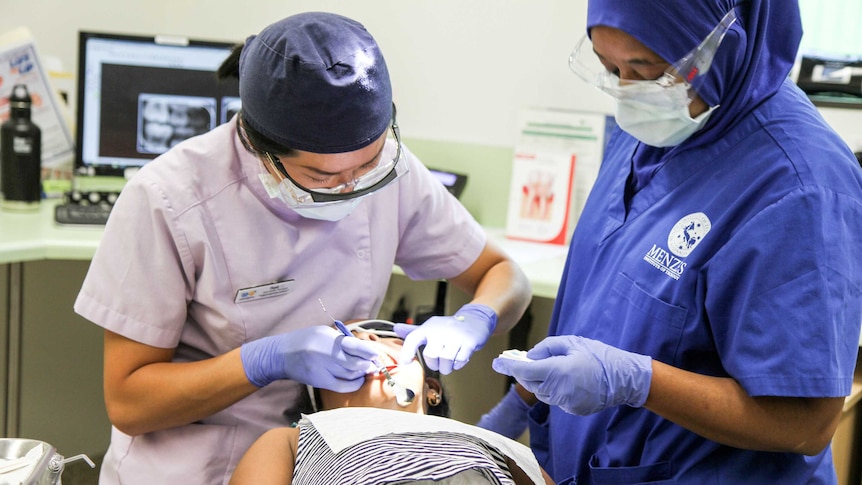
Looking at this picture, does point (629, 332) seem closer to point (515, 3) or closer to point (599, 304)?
point (599, 304)

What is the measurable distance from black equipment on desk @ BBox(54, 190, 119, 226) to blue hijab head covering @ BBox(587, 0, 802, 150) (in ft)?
5.55

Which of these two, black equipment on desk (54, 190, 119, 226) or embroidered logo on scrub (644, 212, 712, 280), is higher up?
embroidered logo on scrub (644, 212, 712, 280)

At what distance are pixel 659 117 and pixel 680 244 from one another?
0.21 metres

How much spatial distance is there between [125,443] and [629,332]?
92 centimetres

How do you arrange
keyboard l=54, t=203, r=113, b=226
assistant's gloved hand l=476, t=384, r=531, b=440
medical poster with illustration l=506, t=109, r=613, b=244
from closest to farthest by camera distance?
1. assistant's gloved hand l=476, t=384, r=531, b=440
2. keyboard l=54, t=203, r=113, b=226
3. medical poster with illustration l=506, t=109, r=613, b=244

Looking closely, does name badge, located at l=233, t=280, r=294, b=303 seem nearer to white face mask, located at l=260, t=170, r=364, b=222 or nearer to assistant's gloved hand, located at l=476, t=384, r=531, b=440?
white face mask, located at l=260, t=170, r=364, b=222

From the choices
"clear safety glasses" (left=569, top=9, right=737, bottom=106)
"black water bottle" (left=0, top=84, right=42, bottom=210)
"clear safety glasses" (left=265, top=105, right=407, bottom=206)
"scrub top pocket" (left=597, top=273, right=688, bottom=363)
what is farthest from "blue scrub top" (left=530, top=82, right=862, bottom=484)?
"black water bottle" (left=0, top=84, right=42, bottom=210)

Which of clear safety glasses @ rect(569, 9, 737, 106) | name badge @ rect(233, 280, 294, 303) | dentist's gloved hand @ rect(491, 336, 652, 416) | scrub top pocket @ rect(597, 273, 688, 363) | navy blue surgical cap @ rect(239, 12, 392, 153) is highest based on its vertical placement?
clear safety glasses @ rect(569, 9, 737, 106)

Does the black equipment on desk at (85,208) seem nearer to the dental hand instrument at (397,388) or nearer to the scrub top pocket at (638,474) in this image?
the dental hand instrument at (397,388)

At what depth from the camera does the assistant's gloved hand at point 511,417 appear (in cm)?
181

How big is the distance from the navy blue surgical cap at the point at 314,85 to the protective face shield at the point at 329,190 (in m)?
0.08

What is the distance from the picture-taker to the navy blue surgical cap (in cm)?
137

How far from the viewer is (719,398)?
1245mm

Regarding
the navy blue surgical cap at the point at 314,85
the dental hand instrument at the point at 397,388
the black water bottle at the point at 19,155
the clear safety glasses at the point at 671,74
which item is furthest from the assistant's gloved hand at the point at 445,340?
the black water bottle at the point at 19,155
